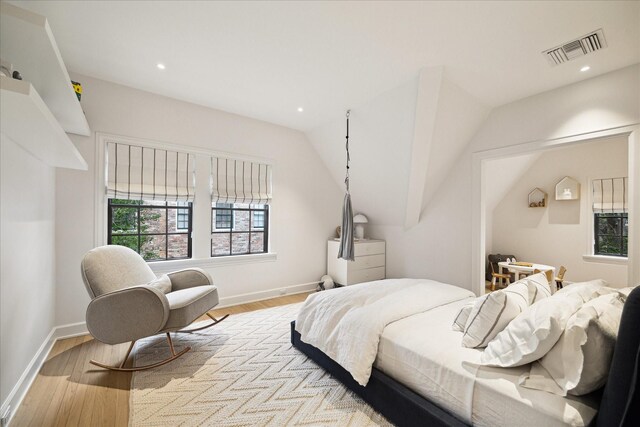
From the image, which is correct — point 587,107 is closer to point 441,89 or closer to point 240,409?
point 441,89

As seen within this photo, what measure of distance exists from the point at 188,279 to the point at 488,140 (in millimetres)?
3924

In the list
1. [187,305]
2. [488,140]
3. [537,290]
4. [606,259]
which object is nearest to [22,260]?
[187,305]

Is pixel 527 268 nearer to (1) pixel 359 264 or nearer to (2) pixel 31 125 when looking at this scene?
(1) pixel 359 264

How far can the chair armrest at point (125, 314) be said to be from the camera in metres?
2.03

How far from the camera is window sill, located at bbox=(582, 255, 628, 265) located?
4.00 m

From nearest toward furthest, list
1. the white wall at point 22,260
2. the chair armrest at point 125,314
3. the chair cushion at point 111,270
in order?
the white wall at point 22,260
the chair armrest at point 125,314
the chair cushion at point 111,270

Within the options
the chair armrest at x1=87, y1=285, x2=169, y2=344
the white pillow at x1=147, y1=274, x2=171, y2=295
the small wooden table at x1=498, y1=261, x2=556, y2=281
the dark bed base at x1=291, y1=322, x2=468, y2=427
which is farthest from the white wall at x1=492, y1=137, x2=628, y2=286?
the chair armrest at x1=87, y1=285, x2=169, y2=344

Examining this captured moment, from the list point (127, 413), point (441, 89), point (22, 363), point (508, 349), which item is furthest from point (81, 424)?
point (441, 89)

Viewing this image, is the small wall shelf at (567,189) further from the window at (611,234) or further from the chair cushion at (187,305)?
the chair cushion at (187,305)

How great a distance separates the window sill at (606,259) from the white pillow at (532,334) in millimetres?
4050

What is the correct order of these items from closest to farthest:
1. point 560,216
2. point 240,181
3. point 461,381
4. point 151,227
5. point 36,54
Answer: point 461,381, point 36,54, point 151,227, point 240,181, point 560,216

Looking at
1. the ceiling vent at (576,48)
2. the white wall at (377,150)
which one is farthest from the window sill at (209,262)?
the ceiling vent at (576,48)

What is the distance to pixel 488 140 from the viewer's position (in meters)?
3.41

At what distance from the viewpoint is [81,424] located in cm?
163
